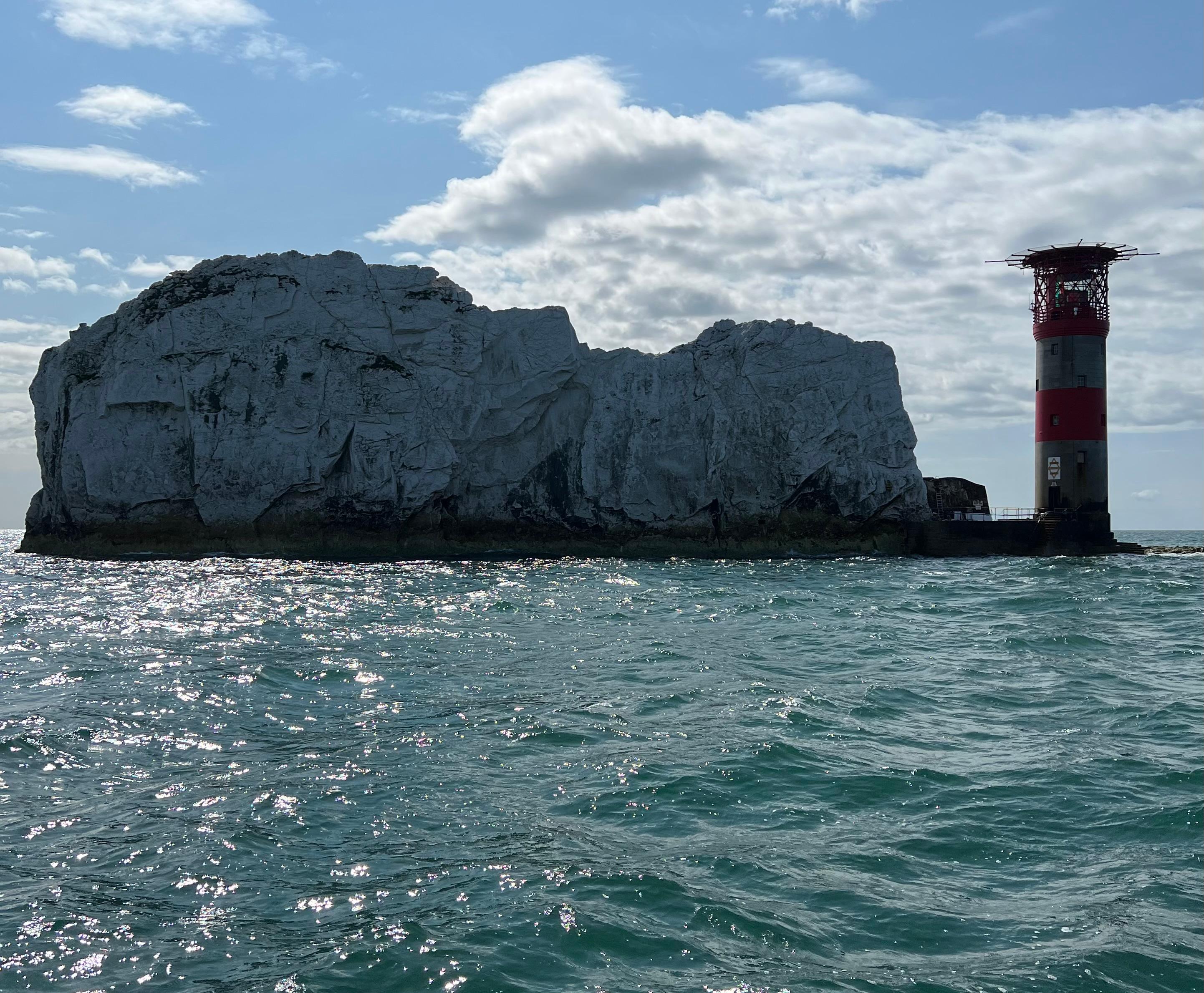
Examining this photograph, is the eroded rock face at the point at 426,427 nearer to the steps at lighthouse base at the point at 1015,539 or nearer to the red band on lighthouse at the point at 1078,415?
the steps at lighthouse base at the point at 1015,539

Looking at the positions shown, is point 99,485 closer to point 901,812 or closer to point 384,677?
point 384,677

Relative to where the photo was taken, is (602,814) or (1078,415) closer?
(602,814)

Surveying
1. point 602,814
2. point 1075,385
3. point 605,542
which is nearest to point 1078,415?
point 1075,385

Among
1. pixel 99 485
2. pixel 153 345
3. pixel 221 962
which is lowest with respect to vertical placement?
pixel 221 962

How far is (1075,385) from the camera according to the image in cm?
4609

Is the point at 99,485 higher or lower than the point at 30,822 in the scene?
higher

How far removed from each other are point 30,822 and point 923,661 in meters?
12.2

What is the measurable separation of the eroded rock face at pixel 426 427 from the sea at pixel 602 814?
101 feet

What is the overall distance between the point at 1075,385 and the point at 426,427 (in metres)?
31.5

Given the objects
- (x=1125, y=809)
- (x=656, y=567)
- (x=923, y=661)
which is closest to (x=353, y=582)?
(x=656, y=567)

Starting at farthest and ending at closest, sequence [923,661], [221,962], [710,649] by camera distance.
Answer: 1. [710,649]
2. [923,661]
3. [221,962]

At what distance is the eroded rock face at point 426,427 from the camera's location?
47.4 m

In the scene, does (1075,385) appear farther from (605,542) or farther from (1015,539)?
(605,542)

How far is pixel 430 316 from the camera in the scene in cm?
4847
